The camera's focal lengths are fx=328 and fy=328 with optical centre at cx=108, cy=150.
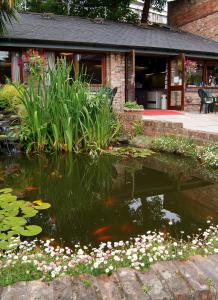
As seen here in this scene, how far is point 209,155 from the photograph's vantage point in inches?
223

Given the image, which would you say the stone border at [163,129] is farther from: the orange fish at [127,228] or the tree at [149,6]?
the tree at [149,6]

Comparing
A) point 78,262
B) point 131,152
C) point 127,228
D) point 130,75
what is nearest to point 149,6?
point 130,75

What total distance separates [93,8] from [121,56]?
9483mm

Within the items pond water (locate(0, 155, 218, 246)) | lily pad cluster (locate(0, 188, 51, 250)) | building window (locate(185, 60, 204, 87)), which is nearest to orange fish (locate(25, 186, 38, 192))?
pond water (locate(0, 155, 218, 246))

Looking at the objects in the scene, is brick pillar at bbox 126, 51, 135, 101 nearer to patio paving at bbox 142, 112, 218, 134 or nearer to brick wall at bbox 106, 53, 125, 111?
brick wall at bbox 106, 53, 125, 111

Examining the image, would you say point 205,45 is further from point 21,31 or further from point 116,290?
point 116,290

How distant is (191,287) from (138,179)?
Result: 318cm

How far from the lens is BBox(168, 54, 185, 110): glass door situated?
40.7ft

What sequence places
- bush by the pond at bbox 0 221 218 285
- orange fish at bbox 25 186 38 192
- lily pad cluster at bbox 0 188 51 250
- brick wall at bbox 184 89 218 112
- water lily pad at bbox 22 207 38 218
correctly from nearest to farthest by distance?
bush by the pond at bbox 0 221 218 285 < lily pad cluster at bbox 0 188 51 250 < water lily pad at bbox 22 207 38 218 < orange fish at bbox 25 186 38 192 < brick wall at bbox 184 89 218 112

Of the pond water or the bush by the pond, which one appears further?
the pond water

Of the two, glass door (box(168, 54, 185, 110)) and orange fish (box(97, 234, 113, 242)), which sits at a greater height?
glass door (box(168, 54, 185, 110))

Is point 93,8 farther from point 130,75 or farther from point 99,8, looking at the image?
point 130,75

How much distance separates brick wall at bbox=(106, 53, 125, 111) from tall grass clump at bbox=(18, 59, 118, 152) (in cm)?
562

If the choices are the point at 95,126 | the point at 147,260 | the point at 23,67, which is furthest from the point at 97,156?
the point at 23,67
